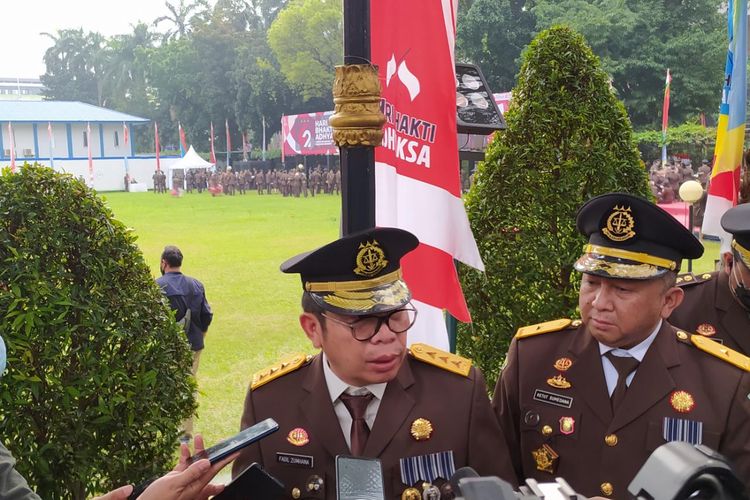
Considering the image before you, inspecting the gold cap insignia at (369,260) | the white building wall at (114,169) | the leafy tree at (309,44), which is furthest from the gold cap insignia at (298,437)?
the white building wall at (114,169)

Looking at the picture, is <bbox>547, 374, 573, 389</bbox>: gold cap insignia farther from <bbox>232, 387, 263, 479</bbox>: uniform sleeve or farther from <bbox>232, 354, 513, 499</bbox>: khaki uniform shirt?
<bbox>232, 387, 263, 479</bbox>: uniform sleeve

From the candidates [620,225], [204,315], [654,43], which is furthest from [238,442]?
[654,43]

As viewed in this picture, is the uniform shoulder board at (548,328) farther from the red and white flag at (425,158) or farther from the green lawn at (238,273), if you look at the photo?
the green lawn at (238,273)

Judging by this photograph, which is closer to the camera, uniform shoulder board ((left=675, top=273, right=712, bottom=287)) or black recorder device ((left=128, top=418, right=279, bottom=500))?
black recorder device ((left=128, top=418, right=279, bottom=500))

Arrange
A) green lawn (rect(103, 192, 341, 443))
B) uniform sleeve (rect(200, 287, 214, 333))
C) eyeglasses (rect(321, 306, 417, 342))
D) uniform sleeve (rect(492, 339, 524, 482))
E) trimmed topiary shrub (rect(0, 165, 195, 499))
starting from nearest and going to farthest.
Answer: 1. eyeglasses (rect(321, 306, 417, 342))
2. uniform sleeve (rect(492, 339, 524, 482))
3. trimmed topiary shrub (rect(0, 165, 195, 499))
4. uniform sleeve (rect(200, 287, 214, 333))
5. green lawn (rect(103, 192, 341, 443))

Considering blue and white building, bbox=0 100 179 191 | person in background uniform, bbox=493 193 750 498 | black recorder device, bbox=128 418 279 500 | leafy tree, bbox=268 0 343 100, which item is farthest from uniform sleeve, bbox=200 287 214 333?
blue and white building, bbox=0 100 179 191

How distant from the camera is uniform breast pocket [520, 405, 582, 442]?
281cm

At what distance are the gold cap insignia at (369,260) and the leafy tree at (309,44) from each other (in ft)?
192

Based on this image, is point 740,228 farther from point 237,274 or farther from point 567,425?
point 237,274

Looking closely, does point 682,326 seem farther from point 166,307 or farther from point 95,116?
point 95,116

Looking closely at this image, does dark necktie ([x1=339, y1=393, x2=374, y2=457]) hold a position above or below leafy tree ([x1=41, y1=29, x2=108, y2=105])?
below

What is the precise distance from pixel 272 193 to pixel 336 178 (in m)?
7.22

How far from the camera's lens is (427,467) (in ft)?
8.29

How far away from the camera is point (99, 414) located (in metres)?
3.56
